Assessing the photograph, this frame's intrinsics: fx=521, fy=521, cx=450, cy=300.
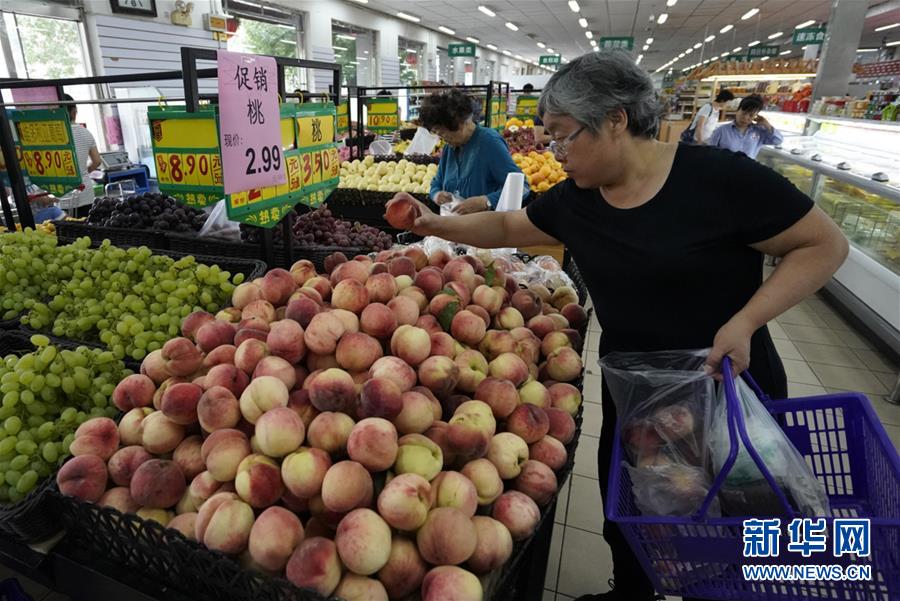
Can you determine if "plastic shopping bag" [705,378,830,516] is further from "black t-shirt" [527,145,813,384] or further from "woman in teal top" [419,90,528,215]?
"woman in teal top" [419,90,528,215]

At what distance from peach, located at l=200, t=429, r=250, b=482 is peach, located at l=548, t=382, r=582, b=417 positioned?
759 mm

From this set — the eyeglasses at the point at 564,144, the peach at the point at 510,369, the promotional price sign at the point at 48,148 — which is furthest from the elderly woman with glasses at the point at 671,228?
the promotional price sign at the point at 48,148

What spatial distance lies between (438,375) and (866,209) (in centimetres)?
528

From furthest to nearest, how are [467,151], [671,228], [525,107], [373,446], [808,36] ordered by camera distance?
[808,36] < [525,107] < [467,151] < [671,228] < [373,446]

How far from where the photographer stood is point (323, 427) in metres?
1.02

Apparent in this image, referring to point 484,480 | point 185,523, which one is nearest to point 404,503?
point 484,480

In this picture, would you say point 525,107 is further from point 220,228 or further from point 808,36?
point 220,228

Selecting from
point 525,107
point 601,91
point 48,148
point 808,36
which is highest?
point 808,36

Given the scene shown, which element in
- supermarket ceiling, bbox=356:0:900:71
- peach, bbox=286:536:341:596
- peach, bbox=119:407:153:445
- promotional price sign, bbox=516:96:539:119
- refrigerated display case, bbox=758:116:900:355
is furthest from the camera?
supermarket ceiling, bbox=356:0:900:71

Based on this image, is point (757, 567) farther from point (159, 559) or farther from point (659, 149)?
point (159, 559)

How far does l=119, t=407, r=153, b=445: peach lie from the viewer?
3.81 ft

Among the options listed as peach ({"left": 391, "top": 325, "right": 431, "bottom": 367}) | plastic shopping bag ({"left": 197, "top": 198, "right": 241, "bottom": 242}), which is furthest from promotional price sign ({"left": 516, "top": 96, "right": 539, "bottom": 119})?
peach ({"left": 391, "top": 325, "right": 431, "bottom": 367})

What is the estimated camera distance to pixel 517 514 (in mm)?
1030

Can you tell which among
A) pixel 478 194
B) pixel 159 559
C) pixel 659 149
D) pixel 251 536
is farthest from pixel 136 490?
pixel 478 194
